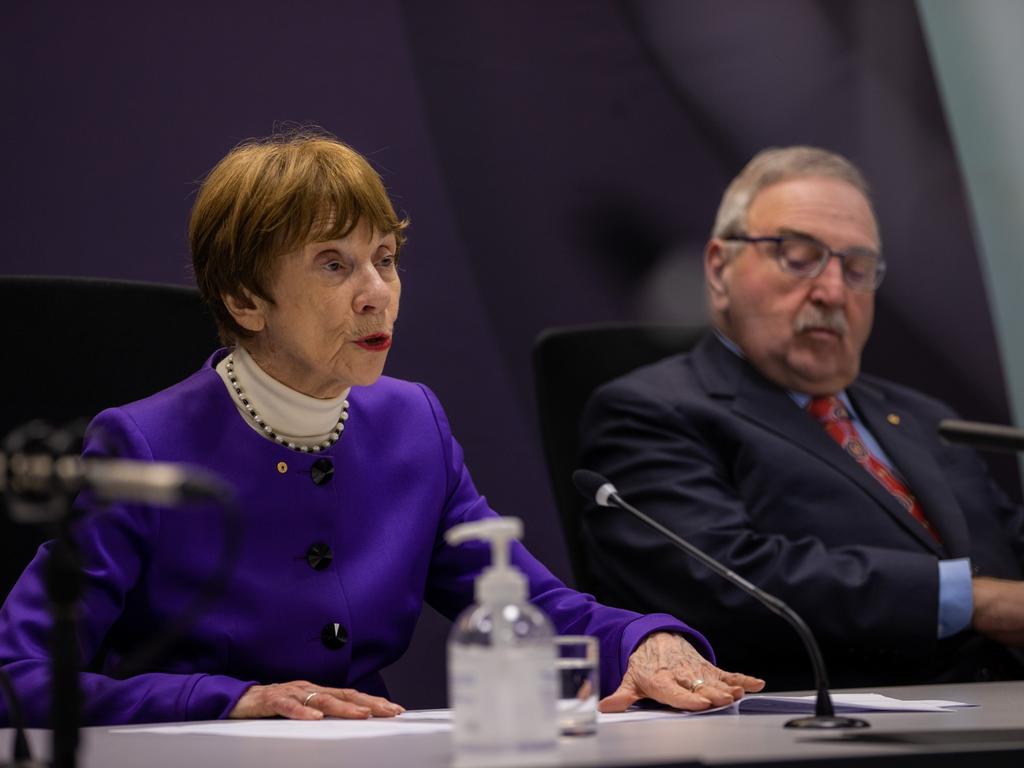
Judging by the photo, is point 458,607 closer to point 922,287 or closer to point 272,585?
point 272,585

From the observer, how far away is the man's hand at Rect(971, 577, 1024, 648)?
2.33 meters

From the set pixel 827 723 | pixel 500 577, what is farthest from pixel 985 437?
pixel 500 577

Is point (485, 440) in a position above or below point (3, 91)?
below

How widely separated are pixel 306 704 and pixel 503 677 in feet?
1.65

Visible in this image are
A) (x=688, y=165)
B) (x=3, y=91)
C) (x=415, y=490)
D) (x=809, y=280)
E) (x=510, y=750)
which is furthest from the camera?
(x=688, y=165)

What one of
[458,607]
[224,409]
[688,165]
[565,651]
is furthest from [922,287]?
[565,651]

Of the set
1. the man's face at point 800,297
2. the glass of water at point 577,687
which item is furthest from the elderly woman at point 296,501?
the man's face at point 800,297

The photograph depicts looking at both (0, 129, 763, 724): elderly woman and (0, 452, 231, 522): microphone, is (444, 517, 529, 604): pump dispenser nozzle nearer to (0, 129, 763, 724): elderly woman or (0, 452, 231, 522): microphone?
(0, 452, 231, 522): microphone

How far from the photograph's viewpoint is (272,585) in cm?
175

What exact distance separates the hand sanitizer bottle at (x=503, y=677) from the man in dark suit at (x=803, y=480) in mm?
1236

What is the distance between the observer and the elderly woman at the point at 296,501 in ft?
5.45

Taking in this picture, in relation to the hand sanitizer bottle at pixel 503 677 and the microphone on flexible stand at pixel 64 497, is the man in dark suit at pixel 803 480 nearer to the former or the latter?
the hand sanitizer bottle at pixel 503 677

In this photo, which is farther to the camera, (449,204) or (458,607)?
(449,204)

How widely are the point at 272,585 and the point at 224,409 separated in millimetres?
250
